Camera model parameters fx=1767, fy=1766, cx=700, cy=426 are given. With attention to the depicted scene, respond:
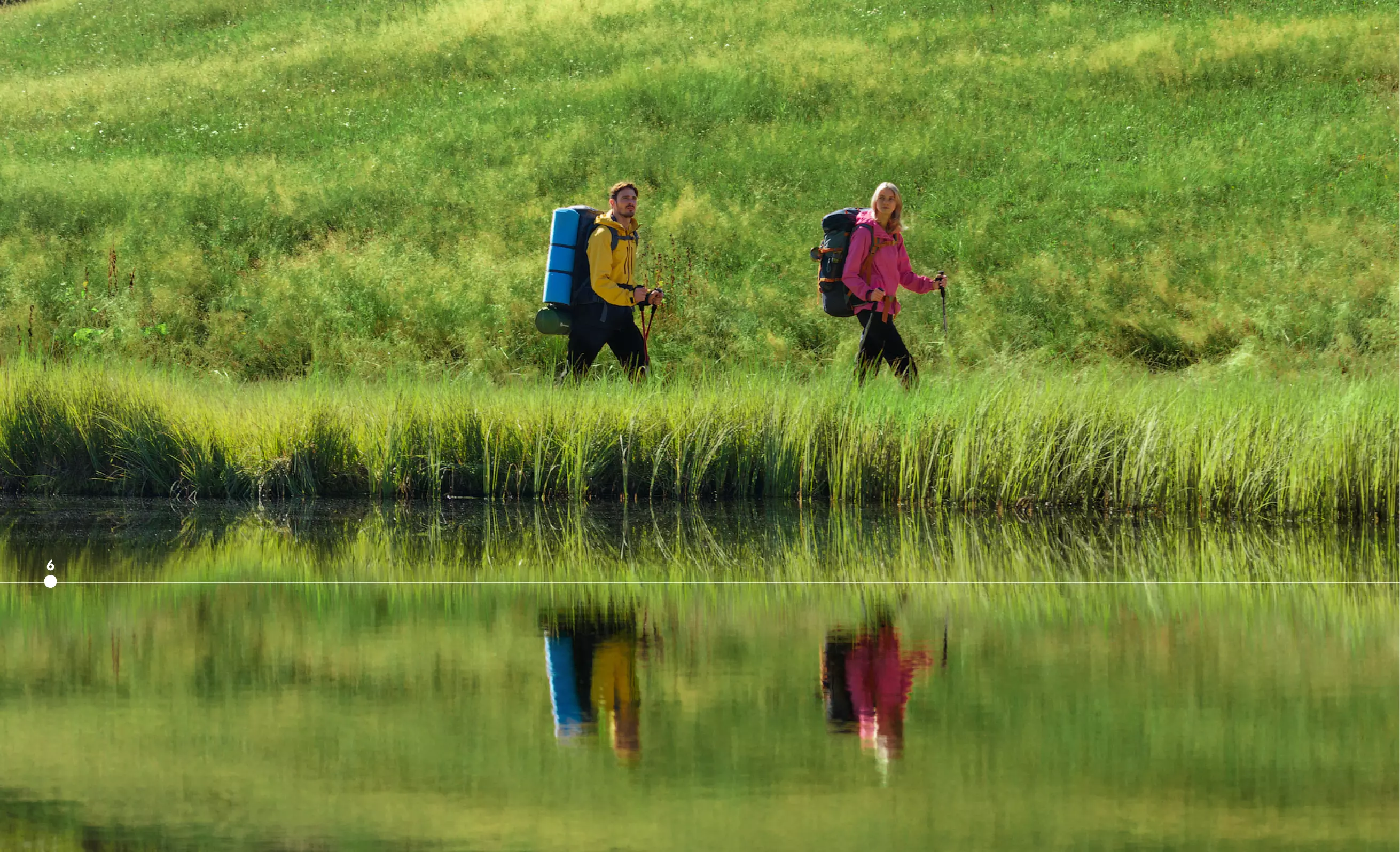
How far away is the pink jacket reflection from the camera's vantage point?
5230 mm

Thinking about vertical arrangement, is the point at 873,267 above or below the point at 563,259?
below

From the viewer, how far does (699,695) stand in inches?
227

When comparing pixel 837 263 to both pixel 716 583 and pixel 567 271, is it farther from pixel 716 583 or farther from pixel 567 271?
pixel 716 583

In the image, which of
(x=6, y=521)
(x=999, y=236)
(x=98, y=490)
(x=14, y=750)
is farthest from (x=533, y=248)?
(x=14, y=750)

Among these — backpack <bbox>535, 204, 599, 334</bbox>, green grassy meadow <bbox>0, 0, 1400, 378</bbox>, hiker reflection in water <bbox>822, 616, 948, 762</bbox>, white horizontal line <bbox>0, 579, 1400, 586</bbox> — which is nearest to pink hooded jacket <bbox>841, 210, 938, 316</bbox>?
backpack <bbox>535, 204, 599, 334</bbox>

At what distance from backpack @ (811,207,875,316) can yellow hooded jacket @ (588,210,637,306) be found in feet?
4.51

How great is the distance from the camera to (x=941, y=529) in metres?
10.2

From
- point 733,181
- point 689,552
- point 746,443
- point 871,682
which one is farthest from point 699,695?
point 733,181

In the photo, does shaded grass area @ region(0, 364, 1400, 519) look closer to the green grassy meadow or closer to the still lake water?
the still lake water

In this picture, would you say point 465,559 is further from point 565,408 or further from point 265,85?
point 265,85

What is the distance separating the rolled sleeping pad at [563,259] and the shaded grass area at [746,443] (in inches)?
29.4

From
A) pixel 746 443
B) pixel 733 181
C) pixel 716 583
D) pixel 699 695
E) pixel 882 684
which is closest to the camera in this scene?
pixel 699 695

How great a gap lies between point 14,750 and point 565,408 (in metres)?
6.84

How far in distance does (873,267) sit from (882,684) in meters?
7.24
